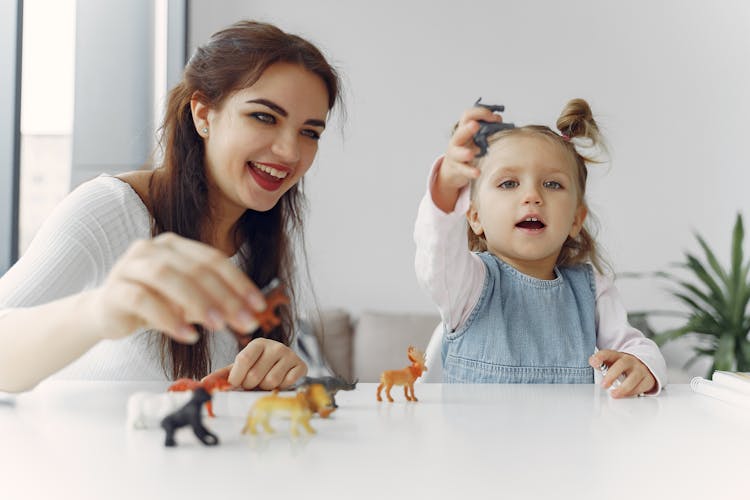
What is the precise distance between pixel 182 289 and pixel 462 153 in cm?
46

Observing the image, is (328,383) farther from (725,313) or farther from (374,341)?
(725,313)

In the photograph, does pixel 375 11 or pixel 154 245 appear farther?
pixel 375 11

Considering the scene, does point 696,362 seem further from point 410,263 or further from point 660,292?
point 410,263

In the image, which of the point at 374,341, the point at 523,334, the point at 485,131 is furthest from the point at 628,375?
the point at 374,341

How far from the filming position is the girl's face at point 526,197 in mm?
1351

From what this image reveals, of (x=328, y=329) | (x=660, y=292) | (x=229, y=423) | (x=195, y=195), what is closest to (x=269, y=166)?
(x=195, y=195)

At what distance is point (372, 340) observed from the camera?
3.62 meters

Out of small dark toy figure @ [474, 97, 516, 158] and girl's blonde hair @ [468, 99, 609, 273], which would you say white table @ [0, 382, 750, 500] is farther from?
girl's blonde hair @ [468, 99, 609, 273]

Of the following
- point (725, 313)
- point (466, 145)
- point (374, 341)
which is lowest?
point (374, 341)

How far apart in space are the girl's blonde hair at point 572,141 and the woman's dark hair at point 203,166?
39 centimetres

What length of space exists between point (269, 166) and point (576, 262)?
2.02ft

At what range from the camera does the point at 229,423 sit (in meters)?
0.77

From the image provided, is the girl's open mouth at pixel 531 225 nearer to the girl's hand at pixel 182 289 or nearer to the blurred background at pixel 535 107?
the girl's hand at pixel 182 289

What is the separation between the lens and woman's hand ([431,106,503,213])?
87cm
